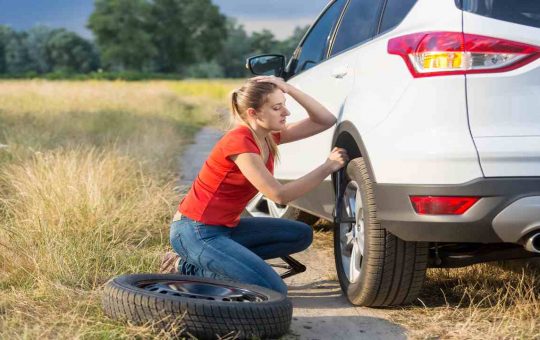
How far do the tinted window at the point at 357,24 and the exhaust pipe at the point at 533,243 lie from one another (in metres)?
1.43

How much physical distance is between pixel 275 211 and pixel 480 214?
2.94 meters

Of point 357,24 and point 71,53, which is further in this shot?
point 71,53

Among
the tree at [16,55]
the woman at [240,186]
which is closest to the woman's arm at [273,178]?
the woman at [240,186]

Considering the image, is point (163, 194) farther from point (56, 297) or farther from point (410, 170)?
point (410, 170)

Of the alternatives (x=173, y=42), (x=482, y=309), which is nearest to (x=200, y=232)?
(x=482, y=309)

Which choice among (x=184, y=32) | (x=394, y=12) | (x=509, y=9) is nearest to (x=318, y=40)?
(x=394, y=12)

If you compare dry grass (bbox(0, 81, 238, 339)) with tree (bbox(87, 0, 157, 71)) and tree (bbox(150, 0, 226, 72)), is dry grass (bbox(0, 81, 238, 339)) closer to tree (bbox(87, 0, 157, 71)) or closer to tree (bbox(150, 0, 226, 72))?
tree (bbox(87, 0, 157, 71))

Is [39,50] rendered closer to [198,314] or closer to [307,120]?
[307,120]

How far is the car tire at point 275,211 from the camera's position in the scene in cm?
580

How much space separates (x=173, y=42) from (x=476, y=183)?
10199 centimetres

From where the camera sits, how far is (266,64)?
551 centimetres

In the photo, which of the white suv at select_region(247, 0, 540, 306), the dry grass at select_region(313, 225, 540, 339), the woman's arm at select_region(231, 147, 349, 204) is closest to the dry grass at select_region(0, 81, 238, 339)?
the woman's arm at select_region(231, 147, 349, 204)

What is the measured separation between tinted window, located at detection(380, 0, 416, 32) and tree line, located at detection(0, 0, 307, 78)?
3384 inches

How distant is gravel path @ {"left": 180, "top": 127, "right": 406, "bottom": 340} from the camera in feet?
12.0
